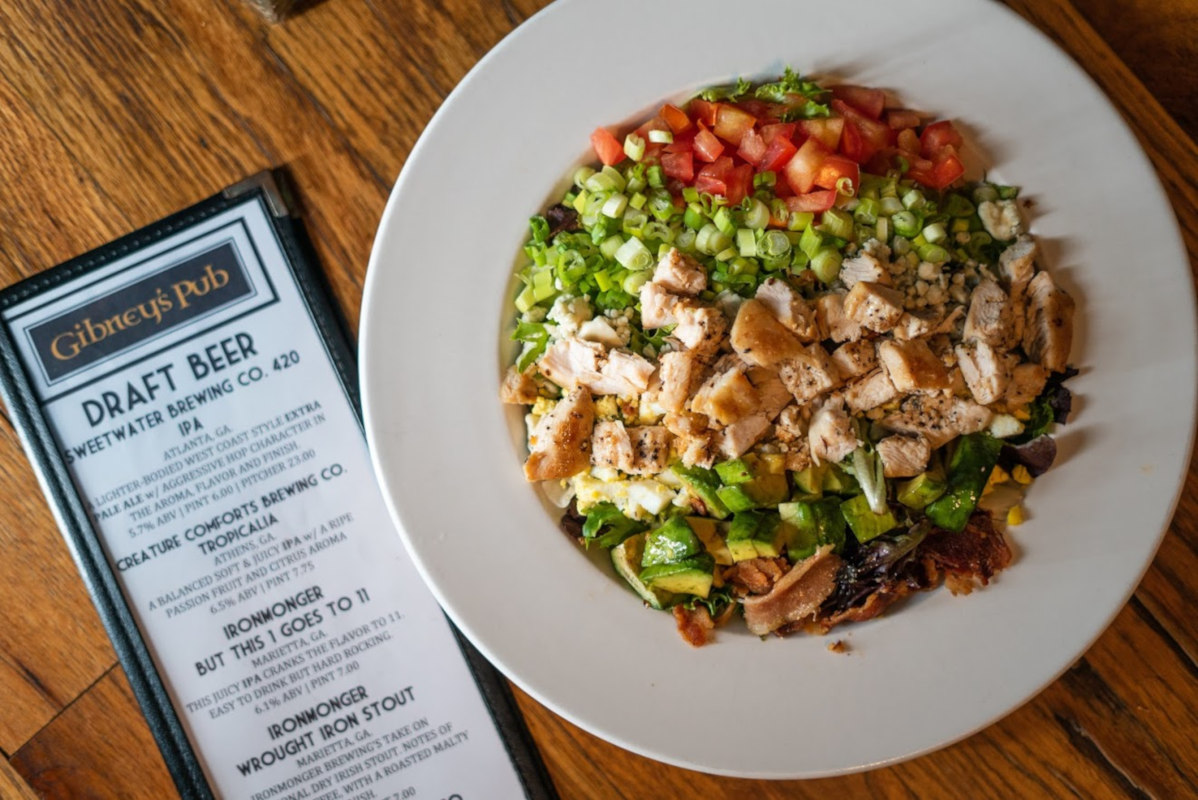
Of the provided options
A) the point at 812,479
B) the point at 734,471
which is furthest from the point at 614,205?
the point at 812,479

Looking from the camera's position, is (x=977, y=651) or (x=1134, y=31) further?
(x=1134, y=31)

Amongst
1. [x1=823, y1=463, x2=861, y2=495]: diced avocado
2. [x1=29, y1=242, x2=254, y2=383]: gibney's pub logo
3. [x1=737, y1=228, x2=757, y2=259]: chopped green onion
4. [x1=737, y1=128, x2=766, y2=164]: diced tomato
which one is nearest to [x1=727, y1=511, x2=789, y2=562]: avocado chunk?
[x1=823, y1=463, x2=861, y2=495]: diced avocado

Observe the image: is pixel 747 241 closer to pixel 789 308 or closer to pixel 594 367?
pixel 789 308

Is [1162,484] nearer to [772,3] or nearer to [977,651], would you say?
[977,651]

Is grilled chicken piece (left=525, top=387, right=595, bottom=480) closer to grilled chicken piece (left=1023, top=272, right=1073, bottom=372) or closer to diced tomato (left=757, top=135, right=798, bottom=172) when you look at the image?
diced tomato (left=757, top=135, right=798, bottom=172)

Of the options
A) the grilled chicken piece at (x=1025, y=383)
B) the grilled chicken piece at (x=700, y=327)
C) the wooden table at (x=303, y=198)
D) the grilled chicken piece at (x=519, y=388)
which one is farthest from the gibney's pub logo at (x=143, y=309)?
the grilled chicken piece at (x=1025, y=383)

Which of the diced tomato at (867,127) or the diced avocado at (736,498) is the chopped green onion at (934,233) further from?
the diced avocado at (736,498)

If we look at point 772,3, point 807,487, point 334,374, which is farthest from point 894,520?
point 334,374
